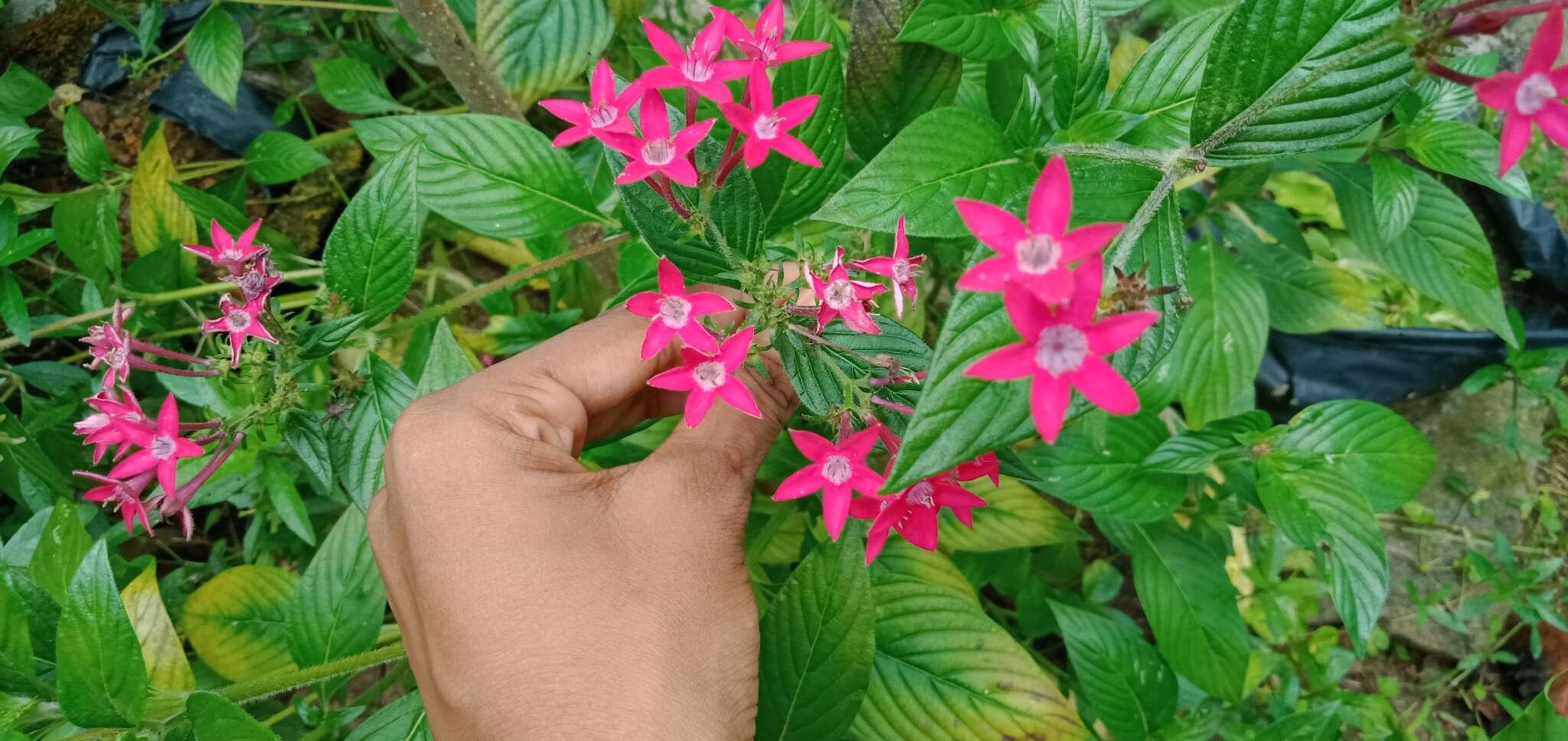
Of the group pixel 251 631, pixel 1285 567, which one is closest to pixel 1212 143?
pixel 251 631

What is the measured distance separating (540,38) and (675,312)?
2.72 ft

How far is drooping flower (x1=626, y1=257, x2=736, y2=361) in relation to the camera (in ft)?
2.87

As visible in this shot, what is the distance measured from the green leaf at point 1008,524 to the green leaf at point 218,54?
5.85 ft

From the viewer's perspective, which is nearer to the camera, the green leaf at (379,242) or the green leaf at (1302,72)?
the green leaf at (1302,72)

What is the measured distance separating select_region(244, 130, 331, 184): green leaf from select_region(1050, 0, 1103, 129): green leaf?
Answer: 1.60m

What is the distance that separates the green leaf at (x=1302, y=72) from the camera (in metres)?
0.80

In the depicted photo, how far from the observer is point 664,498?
1.00 m

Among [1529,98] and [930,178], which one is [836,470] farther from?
[1529,98]

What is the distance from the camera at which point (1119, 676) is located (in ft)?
5.05

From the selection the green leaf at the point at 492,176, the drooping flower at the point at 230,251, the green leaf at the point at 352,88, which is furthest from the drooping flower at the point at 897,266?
the green leaf at the point at 352,88

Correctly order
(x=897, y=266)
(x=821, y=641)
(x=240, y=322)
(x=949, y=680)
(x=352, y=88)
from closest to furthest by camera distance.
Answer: (x=897, y=266)
(x=240, y=322)
(x=821, y=641)
(x=949, y=680)
(x=352, y=88)

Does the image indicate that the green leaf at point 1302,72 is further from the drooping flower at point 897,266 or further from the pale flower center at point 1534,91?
the drooping flower at point 897,266

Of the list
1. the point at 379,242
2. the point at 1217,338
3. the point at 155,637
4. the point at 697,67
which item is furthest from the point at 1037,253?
the point at 155,637

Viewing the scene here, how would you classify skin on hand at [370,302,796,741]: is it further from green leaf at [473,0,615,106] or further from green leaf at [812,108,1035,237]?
green leaf at [473,0,615,106]
